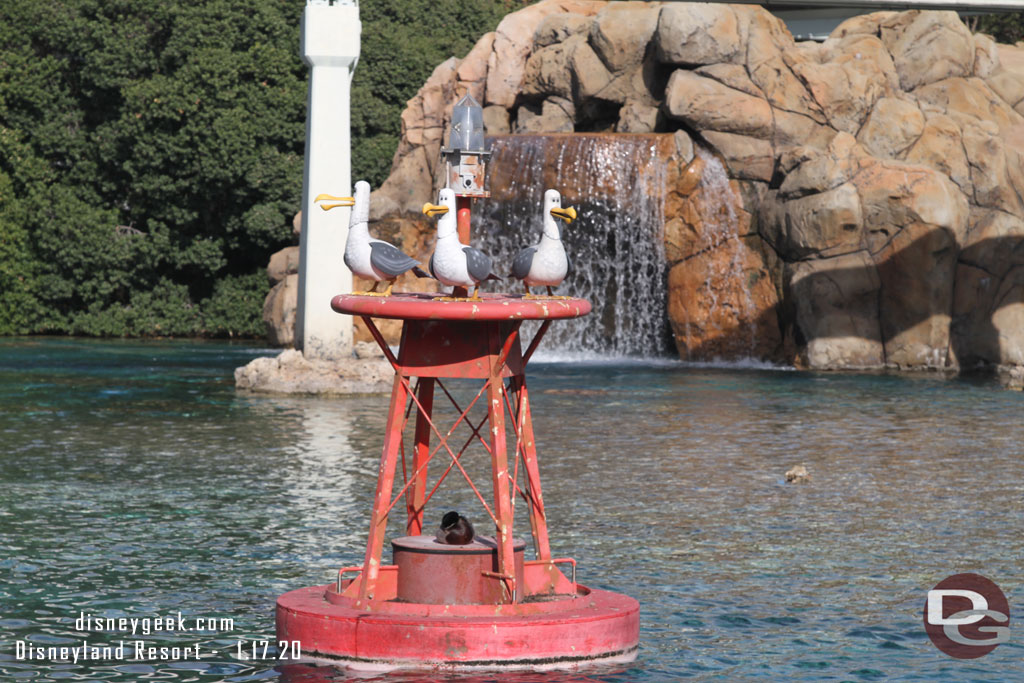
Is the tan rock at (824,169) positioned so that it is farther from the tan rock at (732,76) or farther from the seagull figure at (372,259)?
the seagull figure at (372,259)

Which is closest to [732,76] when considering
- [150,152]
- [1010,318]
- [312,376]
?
[1010,318]

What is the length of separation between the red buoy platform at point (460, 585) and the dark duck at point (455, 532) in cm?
5

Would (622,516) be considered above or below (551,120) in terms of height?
below

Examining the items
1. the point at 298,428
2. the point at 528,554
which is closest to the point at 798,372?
the point at 298,428

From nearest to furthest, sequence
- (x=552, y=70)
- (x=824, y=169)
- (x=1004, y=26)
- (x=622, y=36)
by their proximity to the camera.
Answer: (x=824, y=169) → (x=622, y=36) → (x=552, y=70) → (x=1004, y=26)

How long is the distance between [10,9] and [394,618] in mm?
35884

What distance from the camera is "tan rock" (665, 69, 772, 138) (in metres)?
30.6

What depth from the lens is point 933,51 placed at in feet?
108

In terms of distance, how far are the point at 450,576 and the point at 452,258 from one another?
1.73 meters

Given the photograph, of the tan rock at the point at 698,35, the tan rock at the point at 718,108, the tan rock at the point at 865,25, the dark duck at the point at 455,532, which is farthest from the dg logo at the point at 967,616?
the tan rock at the point at 865,25

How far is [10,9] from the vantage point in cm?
4016

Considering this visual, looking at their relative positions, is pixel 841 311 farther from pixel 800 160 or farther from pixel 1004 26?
pixel 1004 26

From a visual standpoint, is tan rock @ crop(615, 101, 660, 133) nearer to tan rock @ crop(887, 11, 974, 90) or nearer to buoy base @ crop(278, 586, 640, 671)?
tan rock @ crop(887, 11, 974, 90)

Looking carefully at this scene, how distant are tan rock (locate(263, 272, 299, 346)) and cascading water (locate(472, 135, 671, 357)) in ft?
16.0
